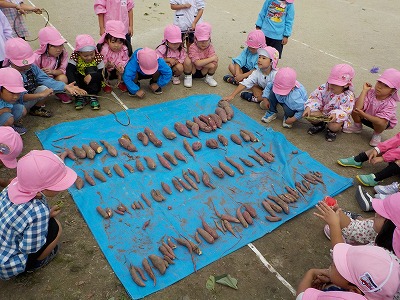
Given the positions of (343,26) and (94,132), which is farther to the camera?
(343,26)

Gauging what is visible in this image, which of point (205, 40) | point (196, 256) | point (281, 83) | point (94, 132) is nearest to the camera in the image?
point (196, 256)

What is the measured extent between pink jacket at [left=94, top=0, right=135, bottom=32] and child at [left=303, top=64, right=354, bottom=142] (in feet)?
11.2

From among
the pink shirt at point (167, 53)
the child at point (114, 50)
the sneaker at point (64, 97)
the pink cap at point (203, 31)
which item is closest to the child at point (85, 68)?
the sneaker at point (64, 97)

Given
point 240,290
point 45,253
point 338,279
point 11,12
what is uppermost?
point 11,12

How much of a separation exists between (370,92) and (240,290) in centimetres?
354

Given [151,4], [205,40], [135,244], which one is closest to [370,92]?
[205,40]

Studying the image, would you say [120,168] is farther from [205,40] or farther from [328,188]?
[205,40]

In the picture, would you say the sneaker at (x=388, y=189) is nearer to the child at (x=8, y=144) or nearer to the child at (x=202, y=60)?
the child at (x=202, y=60)

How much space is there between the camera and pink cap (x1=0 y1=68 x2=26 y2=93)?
3.90 m

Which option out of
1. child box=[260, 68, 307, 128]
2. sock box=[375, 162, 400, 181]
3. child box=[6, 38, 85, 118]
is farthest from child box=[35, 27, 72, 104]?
sock box=[375, 162, 400, 181]

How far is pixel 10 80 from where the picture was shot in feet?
12.9

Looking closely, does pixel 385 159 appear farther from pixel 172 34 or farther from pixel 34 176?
pixel 34 176

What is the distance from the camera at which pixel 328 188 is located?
4105 mm

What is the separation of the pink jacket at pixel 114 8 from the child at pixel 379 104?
4.05 meters
